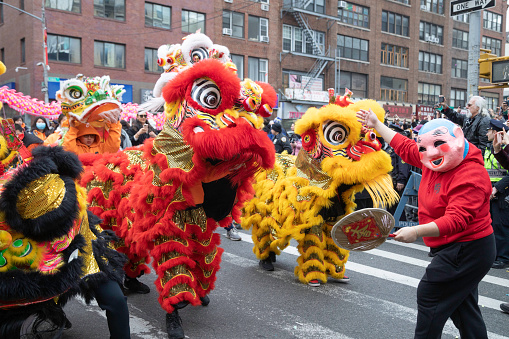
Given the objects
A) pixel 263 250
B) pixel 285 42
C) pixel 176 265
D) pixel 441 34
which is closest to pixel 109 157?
pixel 176 265

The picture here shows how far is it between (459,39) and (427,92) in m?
6.87

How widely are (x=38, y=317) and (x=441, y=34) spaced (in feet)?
146

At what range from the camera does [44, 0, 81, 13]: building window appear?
76.1 ft

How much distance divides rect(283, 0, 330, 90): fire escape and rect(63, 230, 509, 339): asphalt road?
27.8 meters

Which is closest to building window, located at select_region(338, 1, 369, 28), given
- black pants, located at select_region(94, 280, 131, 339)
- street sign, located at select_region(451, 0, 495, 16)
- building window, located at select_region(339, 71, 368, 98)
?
building window, located at select_region(339, 71, 368, 98)

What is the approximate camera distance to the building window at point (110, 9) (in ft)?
80.8

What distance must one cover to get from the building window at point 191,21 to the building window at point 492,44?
29424 mm

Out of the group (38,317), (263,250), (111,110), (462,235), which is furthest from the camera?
(263,250)

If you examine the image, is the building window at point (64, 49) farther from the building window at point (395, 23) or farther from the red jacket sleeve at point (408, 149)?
the building window at point (395, 23)

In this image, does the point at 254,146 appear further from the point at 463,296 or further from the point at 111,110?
the point at 111,110

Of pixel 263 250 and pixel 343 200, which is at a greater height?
pixel 343 200

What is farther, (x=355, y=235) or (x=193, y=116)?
(x=193, y=116)

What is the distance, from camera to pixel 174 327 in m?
3.65

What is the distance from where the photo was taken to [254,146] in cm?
328
